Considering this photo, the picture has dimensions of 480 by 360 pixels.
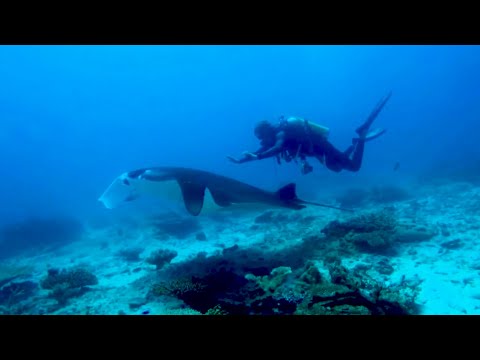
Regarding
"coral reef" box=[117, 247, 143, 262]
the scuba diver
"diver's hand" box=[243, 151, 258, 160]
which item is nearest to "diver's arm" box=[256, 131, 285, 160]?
the scuba diver

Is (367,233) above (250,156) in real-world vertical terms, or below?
below

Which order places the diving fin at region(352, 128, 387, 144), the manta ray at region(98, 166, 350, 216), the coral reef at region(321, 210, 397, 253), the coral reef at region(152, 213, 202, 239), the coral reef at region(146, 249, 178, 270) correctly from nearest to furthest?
the manta ray at region(98, 166, 350, 216) < the coral reef at region(321, 210, 397, 253) < the coral reef at region(146, 249, 178, 270) < the diving fin at region(352, 128, 387, 144) < the coral reef at region(152, 213, 202, 239)

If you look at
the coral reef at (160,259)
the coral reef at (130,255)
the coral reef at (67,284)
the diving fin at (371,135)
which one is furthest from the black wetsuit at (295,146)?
the coral reef at (130,255)

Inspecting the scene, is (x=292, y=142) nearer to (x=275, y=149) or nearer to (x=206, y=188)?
(x=275, y=149)

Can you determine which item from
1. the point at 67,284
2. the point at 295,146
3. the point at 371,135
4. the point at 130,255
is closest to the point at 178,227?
the point at 130,255

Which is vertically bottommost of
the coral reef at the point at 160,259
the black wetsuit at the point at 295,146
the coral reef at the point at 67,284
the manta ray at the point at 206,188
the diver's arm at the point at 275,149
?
the coral reef at the point at 67,284

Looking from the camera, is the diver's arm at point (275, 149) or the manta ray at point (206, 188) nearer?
the manta ray at point (206, 188)

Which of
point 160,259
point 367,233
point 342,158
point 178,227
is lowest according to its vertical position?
point 160,259

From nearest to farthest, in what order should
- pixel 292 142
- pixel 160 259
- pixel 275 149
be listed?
pixel 160 259, pixel 275 149, pixel 292 142

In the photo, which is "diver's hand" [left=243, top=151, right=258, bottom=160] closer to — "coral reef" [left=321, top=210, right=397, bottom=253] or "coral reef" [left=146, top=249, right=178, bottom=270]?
"coral reef" [left=321, top=210, right=397, bottom=253]

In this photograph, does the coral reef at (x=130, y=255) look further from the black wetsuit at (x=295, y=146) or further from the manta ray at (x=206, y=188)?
the black wetsuit at (x=295, y=146)

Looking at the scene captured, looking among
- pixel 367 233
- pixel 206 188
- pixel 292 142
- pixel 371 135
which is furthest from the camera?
pixel 371 135
